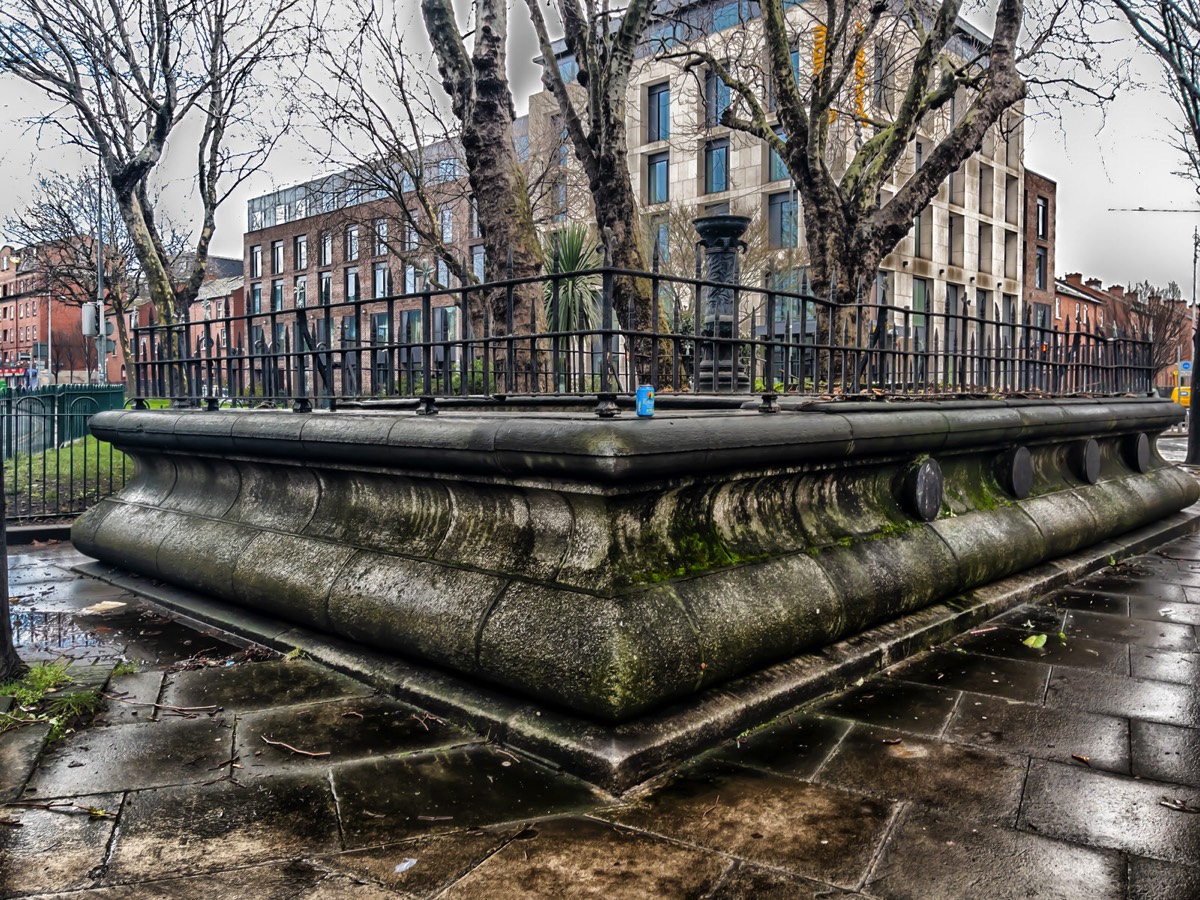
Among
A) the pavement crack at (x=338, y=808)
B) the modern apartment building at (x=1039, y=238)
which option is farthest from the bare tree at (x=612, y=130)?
the modern apartment building at (x=1039, y=238)

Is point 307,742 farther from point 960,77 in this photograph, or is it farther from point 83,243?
point 83,243

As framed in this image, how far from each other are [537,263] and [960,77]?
517 cm

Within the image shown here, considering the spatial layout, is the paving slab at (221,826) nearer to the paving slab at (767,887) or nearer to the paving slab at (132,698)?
the paving slab at (132,698)

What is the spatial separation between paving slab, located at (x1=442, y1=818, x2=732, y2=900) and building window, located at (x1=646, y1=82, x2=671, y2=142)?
39.5 m

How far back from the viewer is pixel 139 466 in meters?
7.22

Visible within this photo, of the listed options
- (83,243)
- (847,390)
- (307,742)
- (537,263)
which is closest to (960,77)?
(537,263)

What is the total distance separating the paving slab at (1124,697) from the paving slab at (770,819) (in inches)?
62.5

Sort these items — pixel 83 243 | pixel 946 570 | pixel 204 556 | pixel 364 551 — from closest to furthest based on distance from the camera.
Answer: pixel 364 551 → pixel 946 570 → pixel 204 556 → pixel 83 243

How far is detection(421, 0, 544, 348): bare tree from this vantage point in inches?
341

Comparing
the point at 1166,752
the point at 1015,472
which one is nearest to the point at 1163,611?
the point at 1015,472

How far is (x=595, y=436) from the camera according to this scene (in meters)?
3.51

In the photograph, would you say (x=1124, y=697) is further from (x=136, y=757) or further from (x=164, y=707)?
(x=164, y=707)

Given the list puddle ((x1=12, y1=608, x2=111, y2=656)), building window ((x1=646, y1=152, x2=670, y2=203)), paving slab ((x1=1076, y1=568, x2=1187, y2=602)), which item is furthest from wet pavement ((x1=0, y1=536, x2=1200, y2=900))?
building window ((x1=646, y1=152, x2=670, y2=203))

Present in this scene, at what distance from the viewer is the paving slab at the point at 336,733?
351 cm
